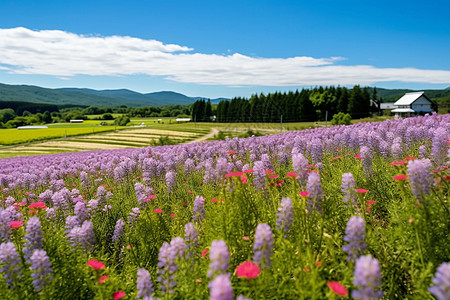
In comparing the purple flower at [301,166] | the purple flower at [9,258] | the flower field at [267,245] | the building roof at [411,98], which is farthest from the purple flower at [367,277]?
the building roof at [411,98]

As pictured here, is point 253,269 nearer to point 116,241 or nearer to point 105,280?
point 105,280

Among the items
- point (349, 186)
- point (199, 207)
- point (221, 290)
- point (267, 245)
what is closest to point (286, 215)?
point (267, 245)

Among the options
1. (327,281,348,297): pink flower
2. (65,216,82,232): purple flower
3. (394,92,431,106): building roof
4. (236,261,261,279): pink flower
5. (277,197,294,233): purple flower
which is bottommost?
(65,216,82,232): purple flower

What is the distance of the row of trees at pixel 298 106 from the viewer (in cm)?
7881

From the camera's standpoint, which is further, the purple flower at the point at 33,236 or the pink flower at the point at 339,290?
the purple flower at the point at 33,236

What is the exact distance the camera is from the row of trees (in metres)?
78.8

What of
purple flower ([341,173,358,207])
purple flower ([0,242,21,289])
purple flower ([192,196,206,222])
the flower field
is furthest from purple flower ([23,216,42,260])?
purple flower ([341,173,358,207])

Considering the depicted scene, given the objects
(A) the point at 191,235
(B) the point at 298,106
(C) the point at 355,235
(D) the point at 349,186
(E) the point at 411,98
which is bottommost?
(A) the point at 191,235

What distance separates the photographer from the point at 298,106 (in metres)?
78.8

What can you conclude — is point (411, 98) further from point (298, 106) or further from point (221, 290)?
point (221, 290)

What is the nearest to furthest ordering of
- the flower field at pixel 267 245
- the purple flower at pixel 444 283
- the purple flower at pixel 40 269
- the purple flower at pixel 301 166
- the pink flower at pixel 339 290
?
the purple flower at pixel 444 283 < the pink flower at pixel 339 290 < the flower field at pixel 267 245 < the purple flower at pixel 40 269 < the purple flower at pixel 301 166

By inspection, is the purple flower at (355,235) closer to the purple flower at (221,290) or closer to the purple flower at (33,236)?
the purple flower at (221,290)

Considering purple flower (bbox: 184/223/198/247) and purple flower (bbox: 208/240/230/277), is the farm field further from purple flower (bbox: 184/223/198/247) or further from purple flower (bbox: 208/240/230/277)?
purple flower (bbox: 208/240/230/277)

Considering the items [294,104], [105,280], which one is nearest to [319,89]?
[294,104]
